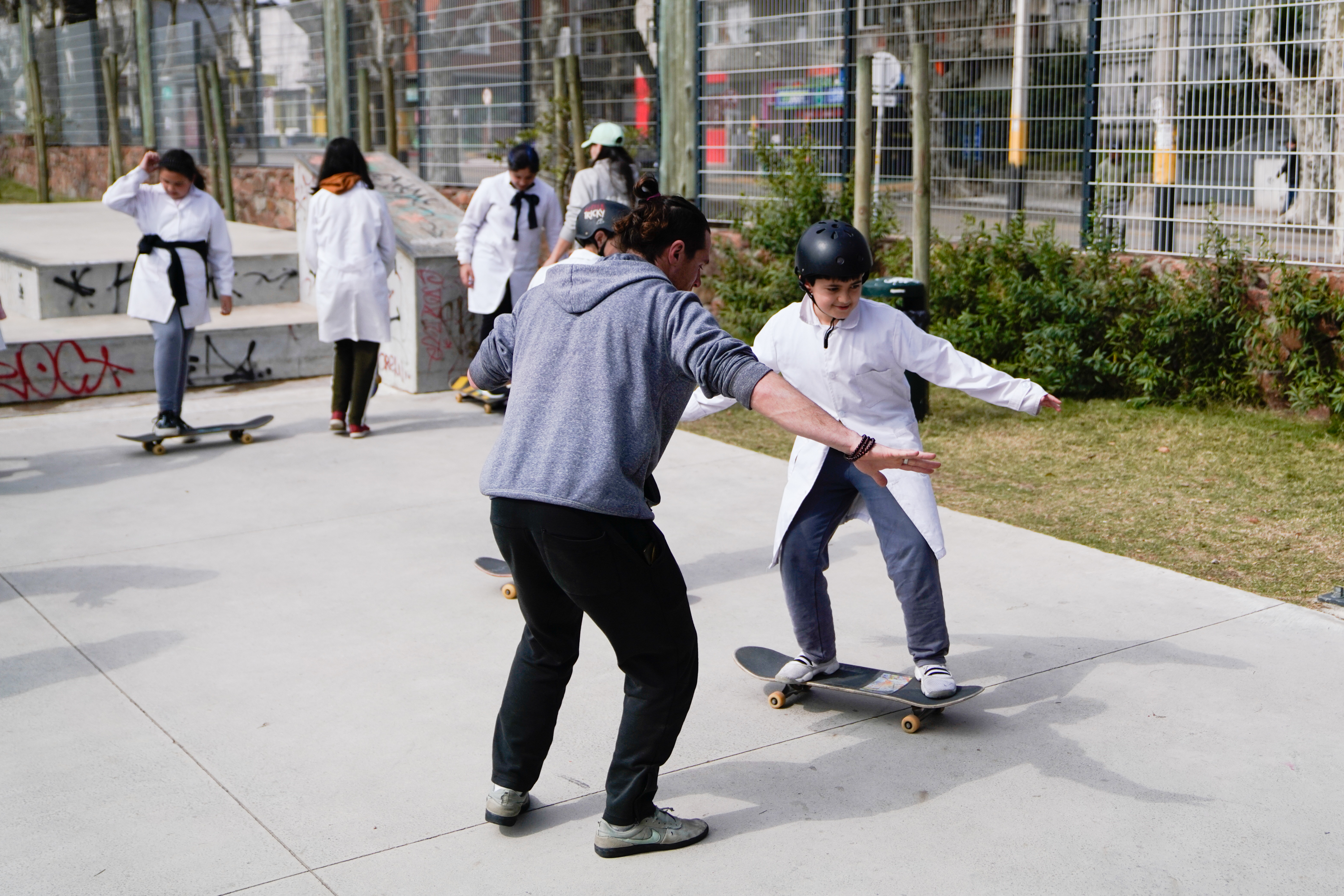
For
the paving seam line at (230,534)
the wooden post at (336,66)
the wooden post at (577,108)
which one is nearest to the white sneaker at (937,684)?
the paving seam line at (230,534)

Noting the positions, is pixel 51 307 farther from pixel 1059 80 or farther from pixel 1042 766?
pixel 1042 766

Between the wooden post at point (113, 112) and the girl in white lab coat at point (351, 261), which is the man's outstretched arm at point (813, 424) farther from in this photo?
the wooden post at point (113, 112)

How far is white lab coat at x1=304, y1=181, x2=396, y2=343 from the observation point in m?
8.02

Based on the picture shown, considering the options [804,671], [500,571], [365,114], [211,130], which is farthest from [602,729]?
[211,130]

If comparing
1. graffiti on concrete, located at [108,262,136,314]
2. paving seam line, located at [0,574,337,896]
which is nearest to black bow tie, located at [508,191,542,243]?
paving seam line, located at [0,574,337,896]

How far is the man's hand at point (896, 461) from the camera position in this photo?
9.45 feet

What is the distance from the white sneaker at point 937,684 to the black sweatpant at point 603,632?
1.03 m

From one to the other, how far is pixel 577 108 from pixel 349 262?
3954 millimetres

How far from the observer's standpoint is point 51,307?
36.0ft

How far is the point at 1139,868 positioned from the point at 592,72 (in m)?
11.4

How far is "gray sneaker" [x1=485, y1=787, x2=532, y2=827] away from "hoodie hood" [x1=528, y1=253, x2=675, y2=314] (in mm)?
1254

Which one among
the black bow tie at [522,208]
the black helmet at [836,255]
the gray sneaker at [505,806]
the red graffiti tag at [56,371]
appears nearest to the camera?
the gray sneaker at [505,806]

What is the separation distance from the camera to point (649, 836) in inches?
128

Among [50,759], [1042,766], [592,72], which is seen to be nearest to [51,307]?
[592,72]
